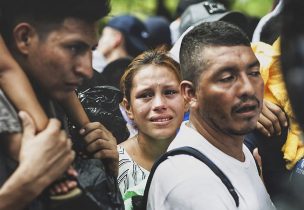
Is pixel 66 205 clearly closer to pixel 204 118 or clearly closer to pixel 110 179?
pixel 110 179

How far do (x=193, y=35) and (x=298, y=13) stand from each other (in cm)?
169

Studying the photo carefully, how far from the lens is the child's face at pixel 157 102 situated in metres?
4.43

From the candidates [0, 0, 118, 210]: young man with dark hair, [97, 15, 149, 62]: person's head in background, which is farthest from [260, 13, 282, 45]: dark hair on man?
[97, 15, 149, 62]: person's head in background

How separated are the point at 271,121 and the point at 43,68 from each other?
1.74 metres

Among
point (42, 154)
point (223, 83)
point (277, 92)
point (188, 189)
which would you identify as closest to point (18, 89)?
point (42, 154)

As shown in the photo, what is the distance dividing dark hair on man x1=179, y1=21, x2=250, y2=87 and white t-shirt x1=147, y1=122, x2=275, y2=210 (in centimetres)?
28

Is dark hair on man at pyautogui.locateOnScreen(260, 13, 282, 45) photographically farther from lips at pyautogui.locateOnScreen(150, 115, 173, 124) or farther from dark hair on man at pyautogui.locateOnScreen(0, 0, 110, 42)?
dark hair on man at pyautogui.locateOnScreen(0, 0, 110, 42)

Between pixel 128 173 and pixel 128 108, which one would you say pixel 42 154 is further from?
pixel 128 108

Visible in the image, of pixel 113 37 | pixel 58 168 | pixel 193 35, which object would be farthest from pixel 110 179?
pixel 113 37

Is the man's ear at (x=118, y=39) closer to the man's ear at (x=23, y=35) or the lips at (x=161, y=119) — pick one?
the lips at (x=161, y=119)

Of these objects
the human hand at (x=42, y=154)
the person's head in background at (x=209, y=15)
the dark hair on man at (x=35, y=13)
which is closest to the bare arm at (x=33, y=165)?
the human hand at (x=42, y=154)

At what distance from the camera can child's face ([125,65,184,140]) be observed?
4.43 m

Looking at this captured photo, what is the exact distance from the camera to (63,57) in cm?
245

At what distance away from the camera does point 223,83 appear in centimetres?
320
